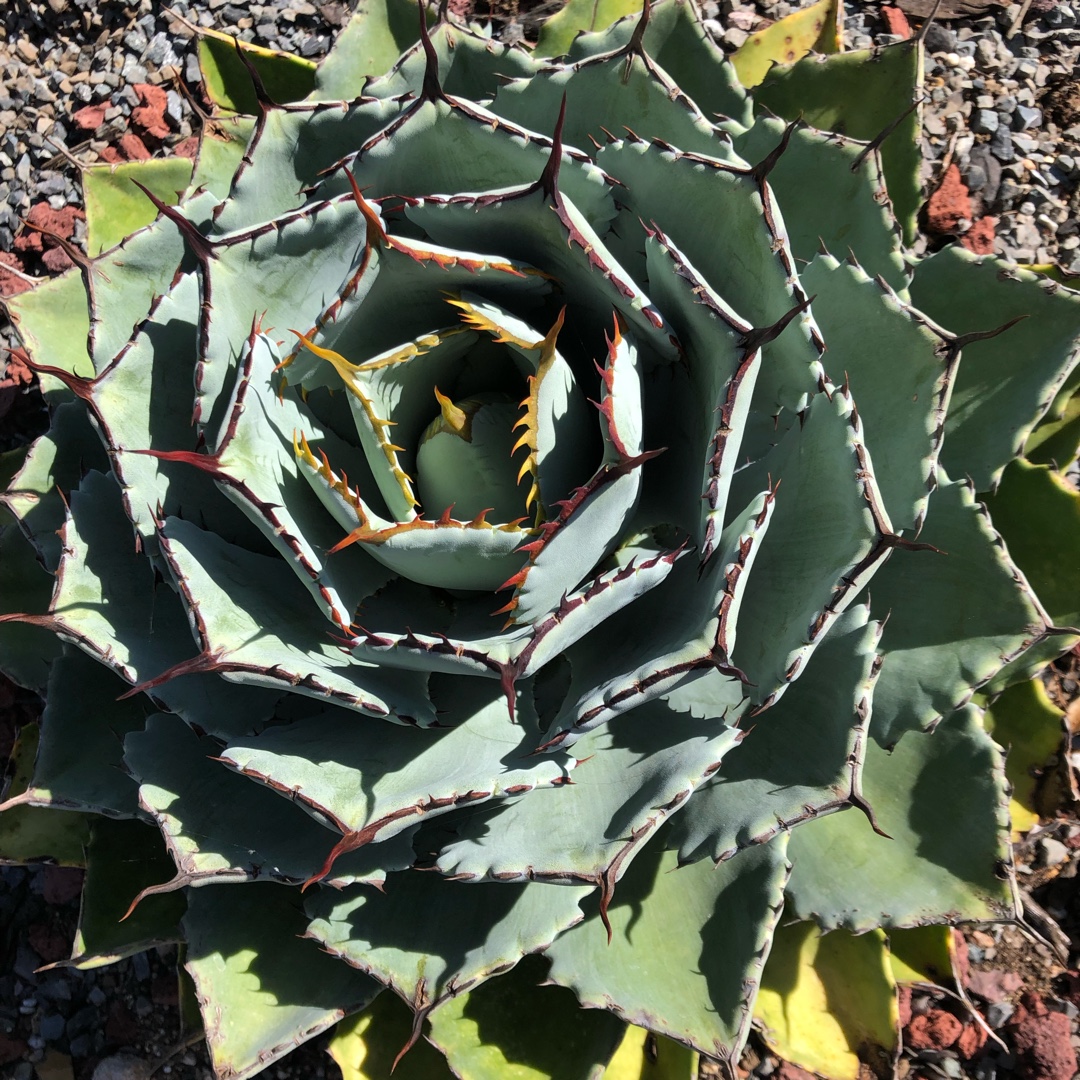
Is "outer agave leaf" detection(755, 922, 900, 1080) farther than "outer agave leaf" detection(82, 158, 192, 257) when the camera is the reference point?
No

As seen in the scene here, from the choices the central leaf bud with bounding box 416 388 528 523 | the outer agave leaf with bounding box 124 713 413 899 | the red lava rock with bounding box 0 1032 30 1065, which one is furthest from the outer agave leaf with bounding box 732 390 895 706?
the red lava rock with bounding box 0 1032 30 1065

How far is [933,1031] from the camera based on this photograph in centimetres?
227

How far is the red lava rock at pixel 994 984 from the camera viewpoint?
2.26 meters

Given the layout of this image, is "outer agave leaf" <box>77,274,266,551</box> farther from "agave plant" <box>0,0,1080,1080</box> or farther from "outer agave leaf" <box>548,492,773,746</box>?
"outer agave leaf" <box>548,492,773,746</box>

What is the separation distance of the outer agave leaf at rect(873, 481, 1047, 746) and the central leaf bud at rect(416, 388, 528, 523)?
0.67m

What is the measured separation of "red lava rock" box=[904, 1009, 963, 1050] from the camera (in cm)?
226

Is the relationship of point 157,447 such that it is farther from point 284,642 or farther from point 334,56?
point 334,56

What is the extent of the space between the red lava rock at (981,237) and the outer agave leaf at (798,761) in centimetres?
155

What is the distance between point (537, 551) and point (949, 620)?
0.72 m

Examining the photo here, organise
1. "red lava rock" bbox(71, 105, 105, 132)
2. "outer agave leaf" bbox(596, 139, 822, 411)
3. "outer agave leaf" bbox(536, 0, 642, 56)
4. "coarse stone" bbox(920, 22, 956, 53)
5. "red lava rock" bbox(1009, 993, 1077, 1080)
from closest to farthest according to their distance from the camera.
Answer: "outer agave leaf" bbox(596, 139, 822, 411), "outer agave leaf" bbox(536, 0, 642, 56), "red lava rock" bbox(1009, 993, 1077, 1080), "coarse stone" bbox(920, 22, 956, 53), "red lava rock" bbox(71, 105, 105, 132)

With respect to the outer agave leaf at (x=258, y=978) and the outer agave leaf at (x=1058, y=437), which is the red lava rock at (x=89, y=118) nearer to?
the outer agave leaf at (x=258, y=978)

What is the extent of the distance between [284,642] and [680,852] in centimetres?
71

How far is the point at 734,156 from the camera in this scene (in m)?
1.42

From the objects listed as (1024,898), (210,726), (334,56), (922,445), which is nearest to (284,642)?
(210,726)
